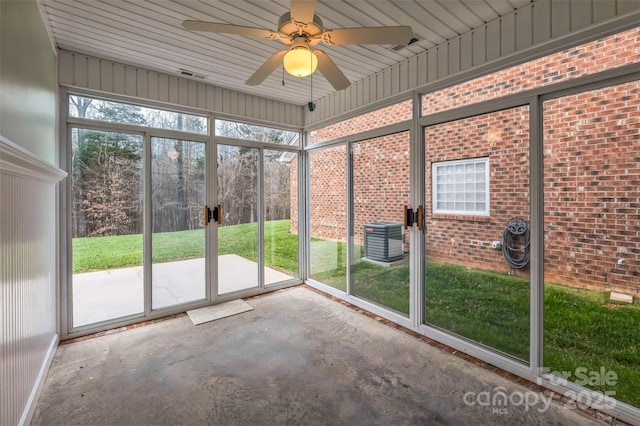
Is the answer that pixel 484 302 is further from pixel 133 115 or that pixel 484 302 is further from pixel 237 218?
pixel 133 115

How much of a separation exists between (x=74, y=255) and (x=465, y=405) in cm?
405

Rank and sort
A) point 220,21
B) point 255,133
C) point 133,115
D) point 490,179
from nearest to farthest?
1. point 220,21
2. point 490,179
3. point 133,115
4. point 255,133

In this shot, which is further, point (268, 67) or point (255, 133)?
point (255, 133)

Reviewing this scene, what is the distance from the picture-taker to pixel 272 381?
2.40 m

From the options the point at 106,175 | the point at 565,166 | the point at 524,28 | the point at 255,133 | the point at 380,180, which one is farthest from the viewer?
the point at 255,133

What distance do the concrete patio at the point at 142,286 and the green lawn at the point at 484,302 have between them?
0.40ft

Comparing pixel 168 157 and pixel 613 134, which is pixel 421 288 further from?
pixel 168 157

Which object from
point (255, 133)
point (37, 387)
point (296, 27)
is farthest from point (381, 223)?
point (37, 387)

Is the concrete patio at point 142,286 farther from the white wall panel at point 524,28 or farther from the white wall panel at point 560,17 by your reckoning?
the white wall panel at point 560,17

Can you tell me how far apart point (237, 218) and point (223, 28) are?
2879mm

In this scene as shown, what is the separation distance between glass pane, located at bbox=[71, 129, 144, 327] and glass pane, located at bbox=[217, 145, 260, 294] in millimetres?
1008

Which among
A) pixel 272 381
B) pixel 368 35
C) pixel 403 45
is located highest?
pixel 403 45

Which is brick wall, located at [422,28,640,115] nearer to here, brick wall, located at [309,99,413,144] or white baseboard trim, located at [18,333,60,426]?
brick wall, located at [309,99,413,144]

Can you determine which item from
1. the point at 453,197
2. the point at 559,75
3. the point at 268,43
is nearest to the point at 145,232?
the point at 268,43
